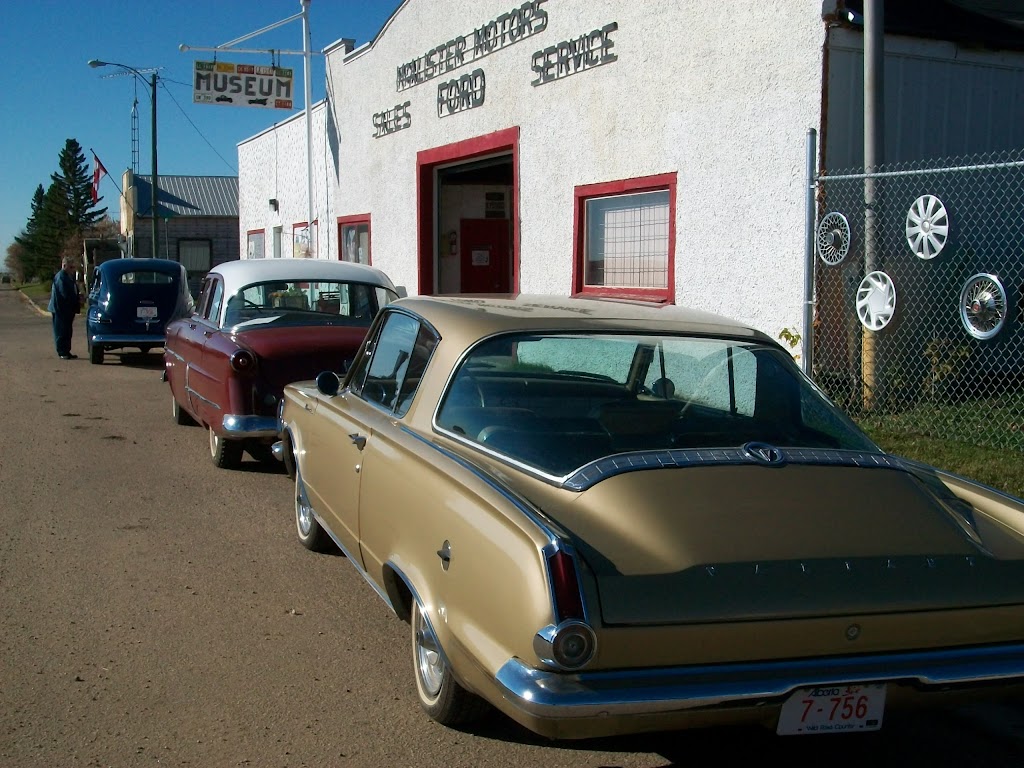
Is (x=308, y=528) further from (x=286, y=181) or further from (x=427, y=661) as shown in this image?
(x=286, y=181)

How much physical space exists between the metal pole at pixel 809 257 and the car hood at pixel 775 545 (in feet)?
16.7

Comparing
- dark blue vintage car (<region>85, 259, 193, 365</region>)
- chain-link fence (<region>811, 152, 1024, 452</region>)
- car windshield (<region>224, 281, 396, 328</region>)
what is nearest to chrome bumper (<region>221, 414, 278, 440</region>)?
car windshield (<region>224, 281, 396, 328</region>)

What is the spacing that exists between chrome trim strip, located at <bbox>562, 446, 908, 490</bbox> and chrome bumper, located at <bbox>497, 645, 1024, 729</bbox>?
64 centimetres

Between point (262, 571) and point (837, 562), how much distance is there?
3.40 m

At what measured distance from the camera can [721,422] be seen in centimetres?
397

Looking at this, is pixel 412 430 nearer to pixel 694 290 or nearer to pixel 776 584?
pixel 776 584

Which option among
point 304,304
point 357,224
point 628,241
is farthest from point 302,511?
point 357,224

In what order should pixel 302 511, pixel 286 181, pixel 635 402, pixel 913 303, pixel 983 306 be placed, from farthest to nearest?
pixel 286 181 → pixel 913 303 → pixel 983 306 → pixel 302 511 → pixel 635 402

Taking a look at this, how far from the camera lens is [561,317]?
418 cm

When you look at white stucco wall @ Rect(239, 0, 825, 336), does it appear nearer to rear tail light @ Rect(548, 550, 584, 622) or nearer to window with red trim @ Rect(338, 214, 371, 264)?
window with red trim @ Rect(338, 214, 371, 264)

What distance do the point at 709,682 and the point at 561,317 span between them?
1763 mm

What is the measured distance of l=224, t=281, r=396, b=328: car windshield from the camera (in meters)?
8.43

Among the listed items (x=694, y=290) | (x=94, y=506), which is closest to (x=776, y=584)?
(x=94, y=506)

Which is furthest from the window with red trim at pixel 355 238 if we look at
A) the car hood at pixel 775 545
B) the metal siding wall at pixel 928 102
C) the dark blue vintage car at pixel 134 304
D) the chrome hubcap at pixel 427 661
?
the car hood at pixel 775 545
